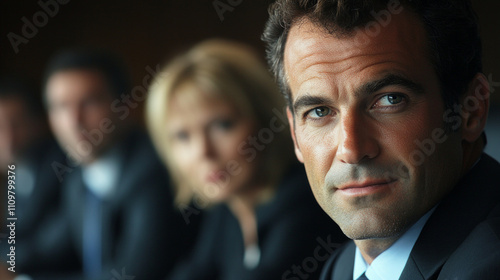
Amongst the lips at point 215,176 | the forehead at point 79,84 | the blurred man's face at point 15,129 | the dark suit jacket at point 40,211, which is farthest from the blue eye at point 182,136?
the blurred man's face at point 15,129

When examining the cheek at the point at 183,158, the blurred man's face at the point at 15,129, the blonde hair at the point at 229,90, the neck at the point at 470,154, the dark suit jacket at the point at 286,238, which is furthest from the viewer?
the blurred man's face at the point at 15,129

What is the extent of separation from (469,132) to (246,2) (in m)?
1.12

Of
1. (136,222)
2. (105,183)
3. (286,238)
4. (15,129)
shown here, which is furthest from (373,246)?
(15,129)

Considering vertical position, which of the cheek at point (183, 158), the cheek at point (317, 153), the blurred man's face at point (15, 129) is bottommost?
the cheek at point (183, 158)

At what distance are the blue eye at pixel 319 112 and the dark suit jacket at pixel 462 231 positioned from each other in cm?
15

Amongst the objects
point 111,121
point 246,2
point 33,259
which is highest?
point 246,2

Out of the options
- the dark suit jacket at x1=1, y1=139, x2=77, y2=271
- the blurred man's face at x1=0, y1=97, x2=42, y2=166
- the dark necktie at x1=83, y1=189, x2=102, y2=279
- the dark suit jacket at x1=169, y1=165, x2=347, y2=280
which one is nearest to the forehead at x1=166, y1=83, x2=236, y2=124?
the dark suit jacket at x1=169, y1=165, x2=347, y2=280

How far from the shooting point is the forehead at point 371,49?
56 cm

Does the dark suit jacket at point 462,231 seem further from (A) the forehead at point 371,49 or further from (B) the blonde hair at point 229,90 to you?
(B) the blonde hair at point 229,90

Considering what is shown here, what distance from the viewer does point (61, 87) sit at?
1.80m

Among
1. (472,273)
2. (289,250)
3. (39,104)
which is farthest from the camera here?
(39,104)

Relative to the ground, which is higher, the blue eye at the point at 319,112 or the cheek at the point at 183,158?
the blue eye at the point at 319,112

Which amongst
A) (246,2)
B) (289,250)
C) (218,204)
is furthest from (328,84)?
(246,2)

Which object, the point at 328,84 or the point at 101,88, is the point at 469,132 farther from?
the point at 101,88
